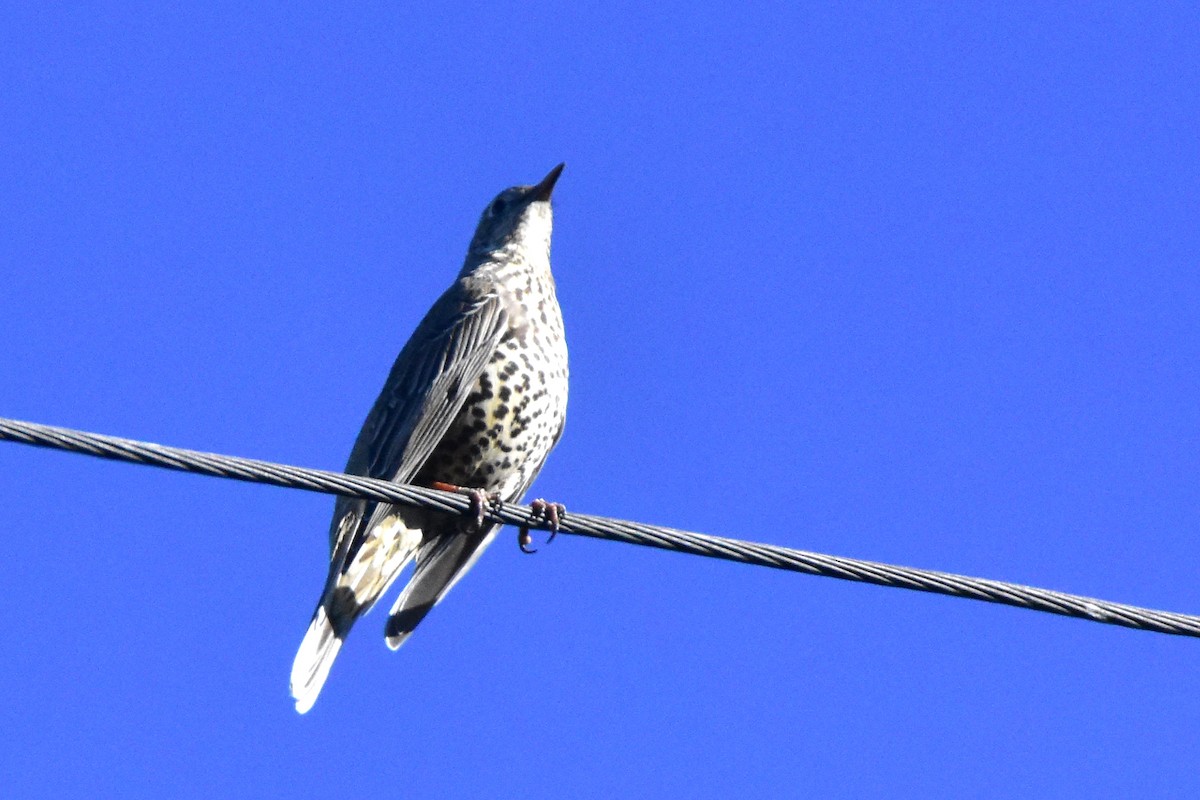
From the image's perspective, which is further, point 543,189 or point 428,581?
point 543,189

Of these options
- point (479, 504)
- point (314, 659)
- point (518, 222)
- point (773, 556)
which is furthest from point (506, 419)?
point (773, 556)

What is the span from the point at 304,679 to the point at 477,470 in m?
1.15

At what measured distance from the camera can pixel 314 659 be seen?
270 inches

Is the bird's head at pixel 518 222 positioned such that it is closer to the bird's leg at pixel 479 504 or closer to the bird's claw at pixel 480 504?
the bird's leg at pixel 479 504

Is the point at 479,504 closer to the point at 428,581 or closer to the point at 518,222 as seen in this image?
the point at 428,581

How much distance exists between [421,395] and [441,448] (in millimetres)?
247

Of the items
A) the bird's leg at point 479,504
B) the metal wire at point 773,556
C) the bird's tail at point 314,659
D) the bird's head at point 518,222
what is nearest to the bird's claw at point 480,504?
the bird's leg at point 479,504

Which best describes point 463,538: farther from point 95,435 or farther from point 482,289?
point 95,435

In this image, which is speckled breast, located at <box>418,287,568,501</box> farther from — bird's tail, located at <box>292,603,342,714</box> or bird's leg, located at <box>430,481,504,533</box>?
bird's tail, located at <box>292,603,342,714</box>

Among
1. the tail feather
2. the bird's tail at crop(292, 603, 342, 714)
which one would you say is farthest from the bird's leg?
the bird's tail at crop(292, 603, 342, 714)

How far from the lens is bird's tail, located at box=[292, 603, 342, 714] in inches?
267

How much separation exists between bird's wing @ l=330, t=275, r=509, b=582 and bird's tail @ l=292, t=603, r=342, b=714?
216 millimetres

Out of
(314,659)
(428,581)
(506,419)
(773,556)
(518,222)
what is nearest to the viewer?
(773,556)

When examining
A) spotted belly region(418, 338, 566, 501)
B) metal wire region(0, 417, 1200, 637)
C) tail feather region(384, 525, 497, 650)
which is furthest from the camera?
tail feather region(384, 525, 497, 650)
